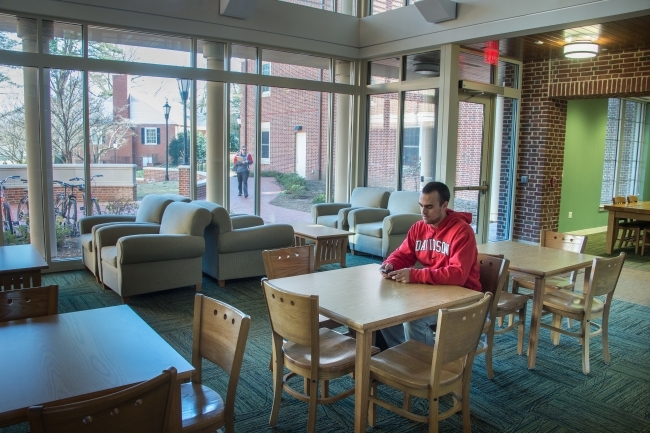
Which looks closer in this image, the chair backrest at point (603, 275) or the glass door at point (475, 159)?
the chair backrest at point (603, 275)

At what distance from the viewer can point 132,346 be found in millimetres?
1965

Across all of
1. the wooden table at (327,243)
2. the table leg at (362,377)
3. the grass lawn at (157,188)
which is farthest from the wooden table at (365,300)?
the grass lawn at (157,188)

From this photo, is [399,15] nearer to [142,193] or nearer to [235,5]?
[235,5]

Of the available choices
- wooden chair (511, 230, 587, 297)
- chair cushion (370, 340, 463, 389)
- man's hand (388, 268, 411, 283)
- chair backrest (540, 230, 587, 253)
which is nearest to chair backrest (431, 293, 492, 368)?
chair cushion (370, 340, 463, 389)

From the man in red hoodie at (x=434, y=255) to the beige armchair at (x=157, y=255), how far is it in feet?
8.09

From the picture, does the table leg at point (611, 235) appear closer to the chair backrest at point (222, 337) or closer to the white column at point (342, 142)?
the white column at point (342, 142)

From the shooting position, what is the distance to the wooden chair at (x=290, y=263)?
125 inches

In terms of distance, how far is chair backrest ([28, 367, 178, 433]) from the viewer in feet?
4.20

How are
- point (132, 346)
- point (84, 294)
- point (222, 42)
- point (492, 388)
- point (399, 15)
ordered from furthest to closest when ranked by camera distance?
point (399, 15), point (222, 42), point (84, 294), point (492, 388), point (132, 346)

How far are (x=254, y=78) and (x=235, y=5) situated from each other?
991 mm

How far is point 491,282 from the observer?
3.24 m

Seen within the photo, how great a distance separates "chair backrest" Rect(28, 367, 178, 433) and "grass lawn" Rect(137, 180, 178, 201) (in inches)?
215

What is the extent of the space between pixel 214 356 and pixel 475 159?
628 centimetres

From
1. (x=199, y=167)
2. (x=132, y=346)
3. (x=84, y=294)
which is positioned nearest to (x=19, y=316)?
(x=132, y=346)
